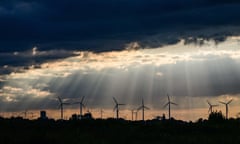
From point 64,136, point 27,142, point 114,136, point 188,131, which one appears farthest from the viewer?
point 188,131

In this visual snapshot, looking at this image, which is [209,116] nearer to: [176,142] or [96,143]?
[176,142]

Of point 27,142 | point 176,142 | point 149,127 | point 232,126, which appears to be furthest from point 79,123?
point 27,142

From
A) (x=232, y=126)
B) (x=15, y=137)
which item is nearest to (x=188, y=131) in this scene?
(x=232, y=126)

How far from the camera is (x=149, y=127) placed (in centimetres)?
9094

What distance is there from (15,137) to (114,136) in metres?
13.8

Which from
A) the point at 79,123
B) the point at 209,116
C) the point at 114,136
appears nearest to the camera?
the point at 114,136

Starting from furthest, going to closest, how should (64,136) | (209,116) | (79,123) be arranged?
1. (209,116)
2. (79,123)
3. (64,136)

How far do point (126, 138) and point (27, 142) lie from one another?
538 inches

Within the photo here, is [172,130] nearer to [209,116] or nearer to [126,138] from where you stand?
[126,138]

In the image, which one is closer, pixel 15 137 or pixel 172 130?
pixel 15 137

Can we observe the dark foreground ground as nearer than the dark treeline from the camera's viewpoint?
Yes

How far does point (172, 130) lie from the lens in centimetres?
8831

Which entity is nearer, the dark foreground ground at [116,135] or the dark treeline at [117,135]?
the dark foreground ground at [116,135]

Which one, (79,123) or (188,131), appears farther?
(79,123)
